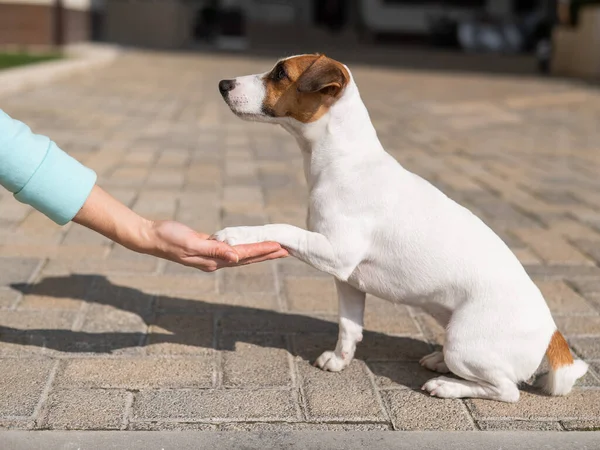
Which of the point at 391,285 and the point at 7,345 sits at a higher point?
the point at 391,285

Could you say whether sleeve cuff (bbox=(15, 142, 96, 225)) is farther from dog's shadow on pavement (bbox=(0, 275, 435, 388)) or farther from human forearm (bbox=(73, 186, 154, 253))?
dog's shadow on pavement (bbox=(0, 275, 435, 388))

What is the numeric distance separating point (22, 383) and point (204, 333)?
837mm

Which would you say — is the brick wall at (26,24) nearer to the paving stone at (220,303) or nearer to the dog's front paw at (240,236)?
the paving stone at (220,303)

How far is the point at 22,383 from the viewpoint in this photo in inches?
114

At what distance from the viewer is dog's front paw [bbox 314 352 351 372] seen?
315cm

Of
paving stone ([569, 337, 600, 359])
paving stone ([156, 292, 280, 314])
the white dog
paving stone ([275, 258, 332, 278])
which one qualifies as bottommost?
paving stone ([275, 258, 332, 278])

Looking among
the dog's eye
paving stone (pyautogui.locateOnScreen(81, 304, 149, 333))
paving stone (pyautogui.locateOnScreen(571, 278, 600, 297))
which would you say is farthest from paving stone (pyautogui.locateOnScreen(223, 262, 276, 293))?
paving stone (pyautogui.locateOnScreen(571, 278, 600, 297))

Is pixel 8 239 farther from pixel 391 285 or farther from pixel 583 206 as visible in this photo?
pixel 583 206

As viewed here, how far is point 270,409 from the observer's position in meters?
2.80

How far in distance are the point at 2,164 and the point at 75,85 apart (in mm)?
10773

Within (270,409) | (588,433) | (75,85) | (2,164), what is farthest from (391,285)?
(75,85)

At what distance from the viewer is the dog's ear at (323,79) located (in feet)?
9.57

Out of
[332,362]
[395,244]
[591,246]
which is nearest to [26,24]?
[591,246]

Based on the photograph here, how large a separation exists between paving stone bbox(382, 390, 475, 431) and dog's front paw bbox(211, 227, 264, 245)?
2.51ft
